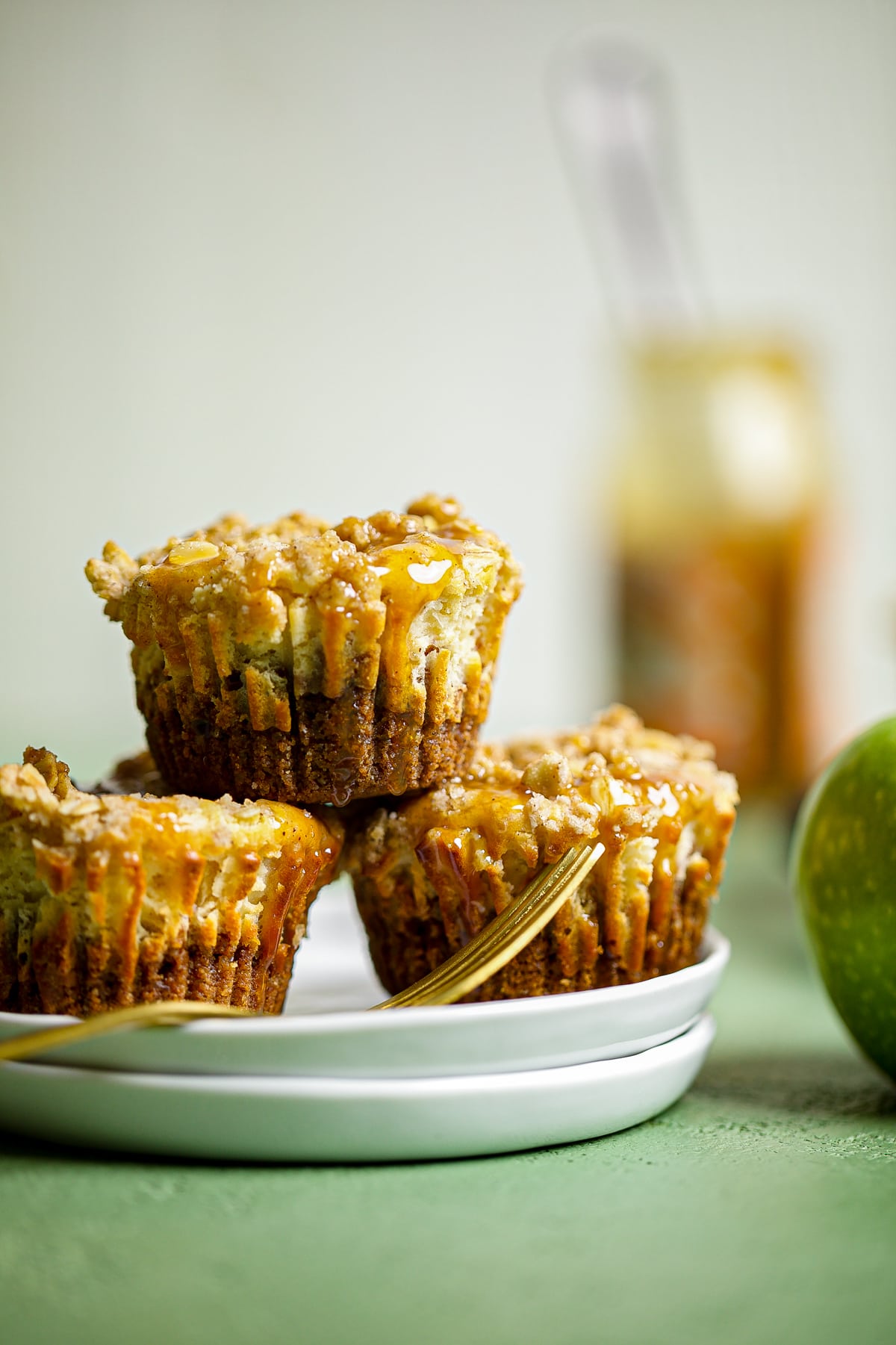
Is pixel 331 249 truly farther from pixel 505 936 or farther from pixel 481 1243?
pixel 481 1243

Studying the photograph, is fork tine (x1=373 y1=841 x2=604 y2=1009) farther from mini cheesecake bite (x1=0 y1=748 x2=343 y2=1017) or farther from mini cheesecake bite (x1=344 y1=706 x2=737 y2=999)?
mini cheesecake bite (x1=0 y1=748 x2=343 y2=1017)

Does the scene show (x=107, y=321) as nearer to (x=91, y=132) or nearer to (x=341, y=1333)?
(x=91, y=132)

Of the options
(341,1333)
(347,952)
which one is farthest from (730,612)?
(341,1333)

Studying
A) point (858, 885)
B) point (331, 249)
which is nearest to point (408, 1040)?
point (858, 885)

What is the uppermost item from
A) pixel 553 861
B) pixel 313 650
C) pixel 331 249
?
pixel 331 249

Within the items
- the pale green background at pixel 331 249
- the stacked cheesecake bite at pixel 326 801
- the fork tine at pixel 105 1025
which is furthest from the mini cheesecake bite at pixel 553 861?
the pale green background at pixel 331 249

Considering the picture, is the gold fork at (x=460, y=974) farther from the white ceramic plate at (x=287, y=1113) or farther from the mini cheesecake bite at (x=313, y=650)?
the mini cheesecake bite at (x=313, y=650)
